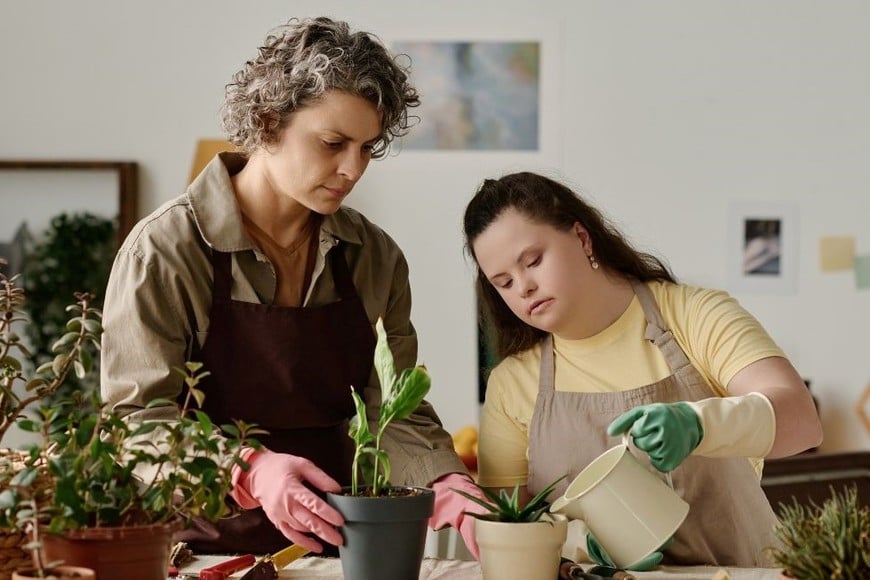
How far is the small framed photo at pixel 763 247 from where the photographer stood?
3.48 meters

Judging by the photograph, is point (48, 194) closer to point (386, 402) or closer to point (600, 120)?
point (600, 120)

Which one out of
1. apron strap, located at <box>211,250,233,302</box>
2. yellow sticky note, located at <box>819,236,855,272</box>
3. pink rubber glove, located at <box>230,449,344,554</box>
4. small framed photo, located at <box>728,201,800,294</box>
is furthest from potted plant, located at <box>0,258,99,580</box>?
yellow sticky note, located at <box>819,236,855,272</box>

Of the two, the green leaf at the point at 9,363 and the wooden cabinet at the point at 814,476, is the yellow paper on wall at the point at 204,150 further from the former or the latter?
the green leaf at the point at 9,363

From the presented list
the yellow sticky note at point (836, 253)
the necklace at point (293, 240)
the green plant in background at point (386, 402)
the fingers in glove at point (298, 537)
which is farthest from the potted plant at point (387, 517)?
the yellow sticky note at point (836, 253)

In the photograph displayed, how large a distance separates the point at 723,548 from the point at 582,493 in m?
0.52

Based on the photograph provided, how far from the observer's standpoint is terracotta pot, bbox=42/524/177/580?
39.5 inches

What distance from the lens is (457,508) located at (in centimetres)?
144

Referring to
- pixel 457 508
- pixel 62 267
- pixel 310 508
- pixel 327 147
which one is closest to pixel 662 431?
pixel 457 508

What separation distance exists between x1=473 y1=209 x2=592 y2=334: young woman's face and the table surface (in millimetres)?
434

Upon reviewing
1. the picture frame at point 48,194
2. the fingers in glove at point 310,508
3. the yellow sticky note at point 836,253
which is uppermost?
the picture frame at point 48,194

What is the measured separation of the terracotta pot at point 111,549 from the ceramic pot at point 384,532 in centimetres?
21

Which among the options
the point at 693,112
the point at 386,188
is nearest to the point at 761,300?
the point at 693,112

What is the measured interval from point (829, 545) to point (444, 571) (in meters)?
0.51

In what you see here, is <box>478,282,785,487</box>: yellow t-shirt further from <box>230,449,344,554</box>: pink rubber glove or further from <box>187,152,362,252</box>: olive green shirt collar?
<box>230,449,344,554</box>: pink rubber glove
